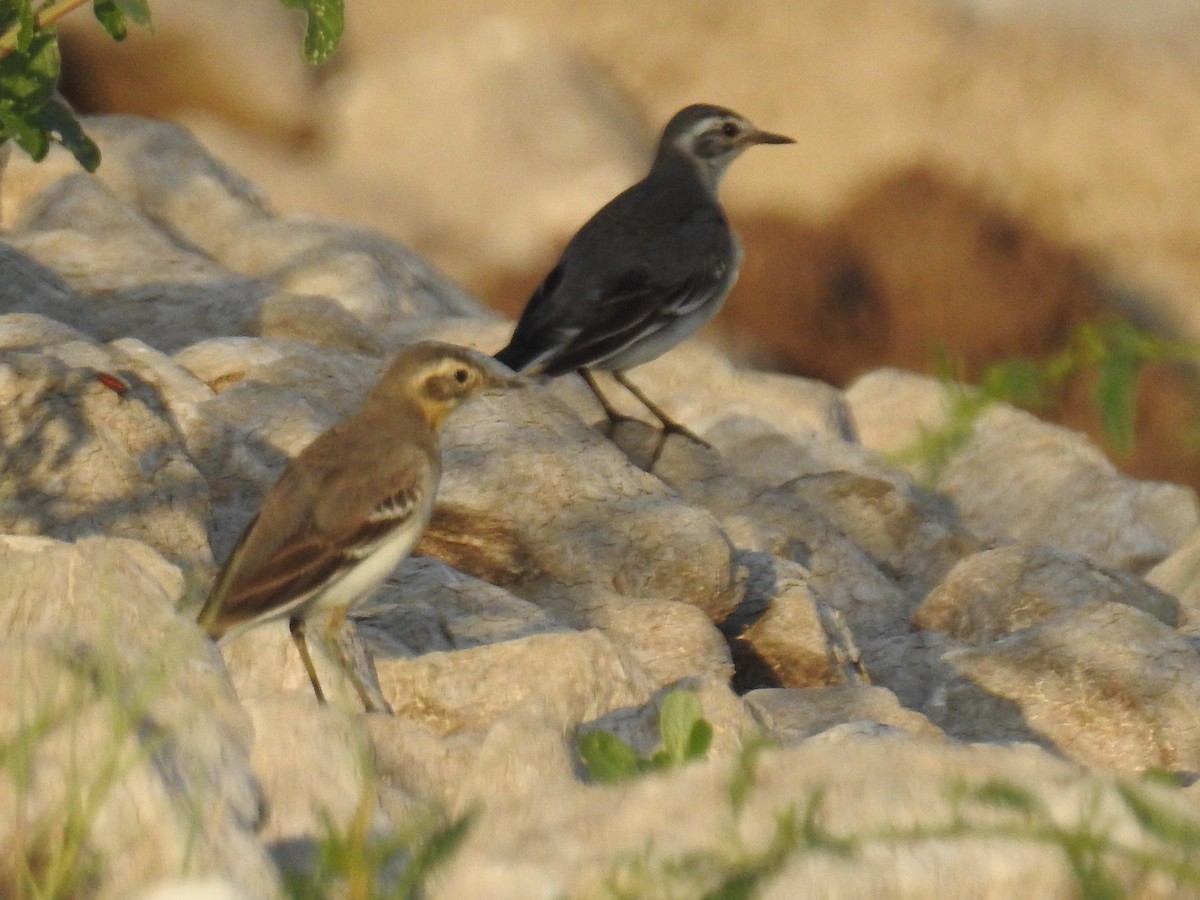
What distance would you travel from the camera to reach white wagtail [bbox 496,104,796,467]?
10.6 meters

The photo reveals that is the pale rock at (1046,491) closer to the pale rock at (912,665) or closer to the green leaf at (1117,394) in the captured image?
the pale rock at (912,665)

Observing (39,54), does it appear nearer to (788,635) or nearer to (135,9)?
(135,9)

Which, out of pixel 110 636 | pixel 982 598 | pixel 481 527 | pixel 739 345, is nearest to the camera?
pixel 110 636

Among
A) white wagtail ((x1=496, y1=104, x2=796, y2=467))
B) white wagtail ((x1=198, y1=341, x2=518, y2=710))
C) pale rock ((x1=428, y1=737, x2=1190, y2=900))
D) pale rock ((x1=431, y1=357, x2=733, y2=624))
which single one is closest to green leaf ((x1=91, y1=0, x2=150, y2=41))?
white wagtail ((x1=198, y1=341, x2=518, y2=710))

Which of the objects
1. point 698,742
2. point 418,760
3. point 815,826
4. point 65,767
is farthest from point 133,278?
point 815,826

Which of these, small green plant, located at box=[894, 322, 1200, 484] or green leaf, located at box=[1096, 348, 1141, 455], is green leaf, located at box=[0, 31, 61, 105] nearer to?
small green plant, located at box=[894, 322, 1200, 484]

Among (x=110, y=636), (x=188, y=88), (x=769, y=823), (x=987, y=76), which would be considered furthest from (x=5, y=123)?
(x=987, y=76)

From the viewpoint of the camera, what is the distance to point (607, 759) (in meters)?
4.31

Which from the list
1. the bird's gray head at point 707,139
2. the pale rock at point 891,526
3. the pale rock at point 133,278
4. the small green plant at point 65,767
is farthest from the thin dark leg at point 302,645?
the bird's gray head at point 707,139

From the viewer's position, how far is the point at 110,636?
3832 mm

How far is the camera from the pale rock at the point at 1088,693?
7371 mm

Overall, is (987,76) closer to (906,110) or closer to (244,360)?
(906,110)

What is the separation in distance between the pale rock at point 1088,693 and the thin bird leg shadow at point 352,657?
2.38 meters

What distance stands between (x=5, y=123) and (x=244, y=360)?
8.13 ft
